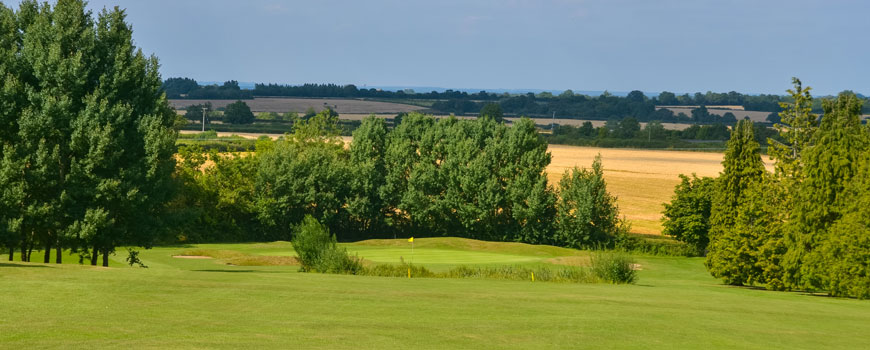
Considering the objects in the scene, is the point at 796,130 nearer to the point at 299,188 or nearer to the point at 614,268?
the point at 614,268

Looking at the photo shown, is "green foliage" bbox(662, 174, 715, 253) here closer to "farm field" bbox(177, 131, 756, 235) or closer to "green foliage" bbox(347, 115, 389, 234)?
"farm field" bbox(177, 131, 756, 235)

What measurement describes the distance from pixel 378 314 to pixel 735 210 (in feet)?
74.0

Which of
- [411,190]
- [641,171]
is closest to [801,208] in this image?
[411,190]

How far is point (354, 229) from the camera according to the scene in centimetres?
7106

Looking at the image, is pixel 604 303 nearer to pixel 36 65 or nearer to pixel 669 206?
pixel 36 65

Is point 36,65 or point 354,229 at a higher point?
point 36,65

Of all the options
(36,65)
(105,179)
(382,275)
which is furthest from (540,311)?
(36,65)

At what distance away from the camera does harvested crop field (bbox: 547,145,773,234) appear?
84.5 m

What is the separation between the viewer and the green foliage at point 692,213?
58.7 metres

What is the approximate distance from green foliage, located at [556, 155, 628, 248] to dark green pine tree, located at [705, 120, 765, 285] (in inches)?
988

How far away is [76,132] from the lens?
3388 cm

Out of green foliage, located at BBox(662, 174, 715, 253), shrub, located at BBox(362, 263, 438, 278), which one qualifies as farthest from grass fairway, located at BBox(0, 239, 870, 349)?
green foliage, located at BBox(662, 174, 715, 253)

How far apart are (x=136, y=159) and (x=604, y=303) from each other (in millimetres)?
20560

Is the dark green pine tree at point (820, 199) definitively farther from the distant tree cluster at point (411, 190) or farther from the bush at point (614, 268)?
the distant tree cluster at point (411, 190)
